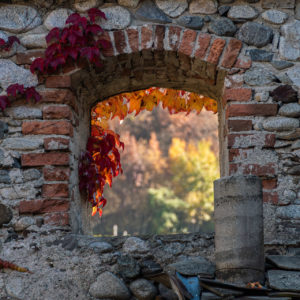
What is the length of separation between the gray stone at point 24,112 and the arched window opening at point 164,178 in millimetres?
14416

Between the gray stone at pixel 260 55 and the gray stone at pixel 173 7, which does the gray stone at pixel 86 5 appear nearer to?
the gray stone at pixel 173 7

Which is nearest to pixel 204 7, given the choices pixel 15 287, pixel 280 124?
pixel 280 124

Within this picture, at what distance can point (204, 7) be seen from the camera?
3562 mm

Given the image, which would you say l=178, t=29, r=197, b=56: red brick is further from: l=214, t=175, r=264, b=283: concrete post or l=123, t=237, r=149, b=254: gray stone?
l=123, t=237, r=149, b=254: gray stone

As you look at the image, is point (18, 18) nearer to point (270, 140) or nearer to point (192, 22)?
point (192, 22)

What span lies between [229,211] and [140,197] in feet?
58.1

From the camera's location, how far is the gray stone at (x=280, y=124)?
11.1 feet

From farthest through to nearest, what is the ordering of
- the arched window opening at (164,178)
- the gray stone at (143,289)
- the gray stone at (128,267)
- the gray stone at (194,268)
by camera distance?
the arched window opening at (164,178) → the gray stone at (128,267) → the gray stone at (143,289) → the gray stone at (194,268)

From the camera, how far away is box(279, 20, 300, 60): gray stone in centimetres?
351

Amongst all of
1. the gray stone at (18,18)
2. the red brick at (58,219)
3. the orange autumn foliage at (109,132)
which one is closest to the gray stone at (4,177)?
the red brick at (58,219)

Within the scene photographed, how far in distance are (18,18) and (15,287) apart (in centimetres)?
193

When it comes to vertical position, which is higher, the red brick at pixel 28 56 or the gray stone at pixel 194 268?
the red brick at pixel 28 56

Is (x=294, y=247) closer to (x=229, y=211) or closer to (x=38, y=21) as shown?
A: (x=229, y=211)

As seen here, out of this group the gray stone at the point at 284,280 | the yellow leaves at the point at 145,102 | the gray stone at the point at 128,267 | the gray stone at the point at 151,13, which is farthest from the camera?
the yellow leaves at the point at 145,102
